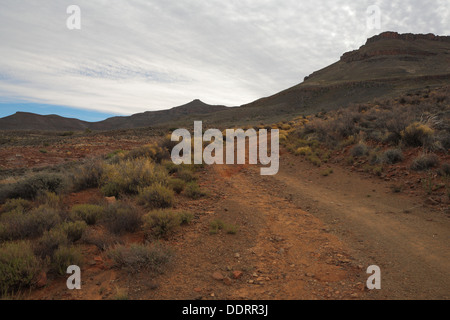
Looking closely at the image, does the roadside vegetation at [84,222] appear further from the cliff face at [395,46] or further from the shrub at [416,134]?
the cliff face at [395,46]

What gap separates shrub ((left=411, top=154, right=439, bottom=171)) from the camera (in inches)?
307

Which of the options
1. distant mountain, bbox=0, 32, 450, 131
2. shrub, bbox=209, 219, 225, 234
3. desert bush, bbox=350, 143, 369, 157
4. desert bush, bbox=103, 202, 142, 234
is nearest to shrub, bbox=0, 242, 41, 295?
desert bush, bbox=103, 202, 142, 234

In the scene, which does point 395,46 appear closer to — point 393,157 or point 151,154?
point 393,157

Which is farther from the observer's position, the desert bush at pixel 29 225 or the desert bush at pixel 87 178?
the desert bush at pixel 87 178

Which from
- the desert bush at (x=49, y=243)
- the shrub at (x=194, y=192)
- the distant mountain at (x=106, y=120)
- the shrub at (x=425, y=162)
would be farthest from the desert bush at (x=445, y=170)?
the distant mountain at (x=106, y=120)

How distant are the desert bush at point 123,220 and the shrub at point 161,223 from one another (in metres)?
0.21

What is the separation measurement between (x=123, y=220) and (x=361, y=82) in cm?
6293

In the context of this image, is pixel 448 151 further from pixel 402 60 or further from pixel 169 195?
pixel 402 60

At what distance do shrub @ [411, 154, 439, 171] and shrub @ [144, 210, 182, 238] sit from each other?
7895 mm

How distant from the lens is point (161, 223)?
468cm

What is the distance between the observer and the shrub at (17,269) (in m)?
3.04

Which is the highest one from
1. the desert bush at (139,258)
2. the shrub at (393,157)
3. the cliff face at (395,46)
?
the cliff face at (395,46)

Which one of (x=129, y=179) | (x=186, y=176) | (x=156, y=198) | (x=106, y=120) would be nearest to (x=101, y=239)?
(x=156, y=198)

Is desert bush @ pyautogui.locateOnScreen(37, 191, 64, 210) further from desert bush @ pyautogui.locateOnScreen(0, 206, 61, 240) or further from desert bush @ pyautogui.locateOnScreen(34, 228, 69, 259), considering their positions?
desert bush @ pyautogui.locateOnScreen(34, 228, 69, 259)
